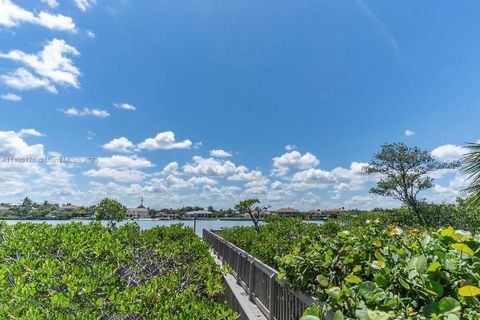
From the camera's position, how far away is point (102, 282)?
314 cm

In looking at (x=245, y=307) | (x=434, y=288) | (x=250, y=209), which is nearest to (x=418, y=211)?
(x=250, y=209)

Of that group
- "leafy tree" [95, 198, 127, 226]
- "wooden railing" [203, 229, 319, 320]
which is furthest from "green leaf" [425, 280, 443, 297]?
"leafy tree" [95, 198, 127, 226]

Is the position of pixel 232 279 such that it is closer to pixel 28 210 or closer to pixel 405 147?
pixel 405 147

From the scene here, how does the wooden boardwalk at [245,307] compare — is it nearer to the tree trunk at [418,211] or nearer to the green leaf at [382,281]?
the green leaf at [382,281]

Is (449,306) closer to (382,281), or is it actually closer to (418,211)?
(382,281)

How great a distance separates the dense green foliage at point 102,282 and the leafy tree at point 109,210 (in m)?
13.9

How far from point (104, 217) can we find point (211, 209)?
971 inches

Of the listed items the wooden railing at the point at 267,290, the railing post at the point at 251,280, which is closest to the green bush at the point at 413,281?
the wooden railing at the point at 267,290

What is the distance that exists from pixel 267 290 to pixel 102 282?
3.35 m

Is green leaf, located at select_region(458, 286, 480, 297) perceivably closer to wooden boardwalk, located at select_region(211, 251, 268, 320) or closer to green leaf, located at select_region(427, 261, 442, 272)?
green leaf, located at select_region(427, 261, 442, 272)

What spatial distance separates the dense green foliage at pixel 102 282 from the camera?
262cm

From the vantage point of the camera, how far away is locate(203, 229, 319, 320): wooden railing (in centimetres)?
362

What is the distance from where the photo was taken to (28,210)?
92.3 feet

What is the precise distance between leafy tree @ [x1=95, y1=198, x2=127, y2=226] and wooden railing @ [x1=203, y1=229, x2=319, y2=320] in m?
11.2
